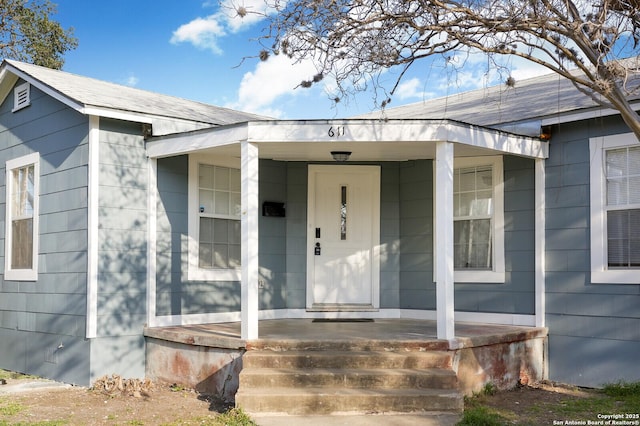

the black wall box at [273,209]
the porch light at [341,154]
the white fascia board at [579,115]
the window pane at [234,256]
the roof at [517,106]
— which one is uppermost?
the roof at [517,106]

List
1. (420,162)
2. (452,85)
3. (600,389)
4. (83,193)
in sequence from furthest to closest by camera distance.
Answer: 1. (420,162)
2. (83,193)
3. (600,389)
4. (452,85)

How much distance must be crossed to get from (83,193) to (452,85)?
176 inches

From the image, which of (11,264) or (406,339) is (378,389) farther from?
Result: (11,264)

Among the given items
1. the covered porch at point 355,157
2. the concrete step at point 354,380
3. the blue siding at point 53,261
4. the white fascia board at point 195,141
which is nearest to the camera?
the concrete step at point 354,380

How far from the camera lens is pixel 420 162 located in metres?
9.22

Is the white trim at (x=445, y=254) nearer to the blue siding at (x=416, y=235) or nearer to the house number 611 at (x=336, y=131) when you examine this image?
the house number 611 at (x=336, y=131)

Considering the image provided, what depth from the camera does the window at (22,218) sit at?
8.79 metres

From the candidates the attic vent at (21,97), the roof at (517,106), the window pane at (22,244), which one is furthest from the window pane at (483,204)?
the attic vent at (21,97)

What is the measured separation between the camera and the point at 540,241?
7871 mm

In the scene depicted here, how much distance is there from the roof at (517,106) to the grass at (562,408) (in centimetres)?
306

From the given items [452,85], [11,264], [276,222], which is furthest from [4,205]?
[452,85]

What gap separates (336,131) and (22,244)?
5.09 metres

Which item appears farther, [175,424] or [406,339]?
[406,339]

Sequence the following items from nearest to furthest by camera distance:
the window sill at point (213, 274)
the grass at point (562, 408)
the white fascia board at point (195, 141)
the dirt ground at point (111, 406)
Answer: the grass at point (562, 408), the dirt ground at point (111, 406), the white fascia board at point (195, 141), the window sill at point (213, 274)
